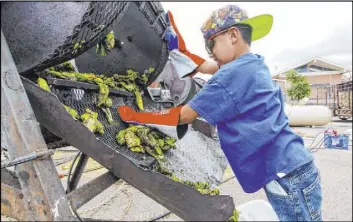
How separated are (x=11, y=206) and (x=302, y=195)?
1529mm

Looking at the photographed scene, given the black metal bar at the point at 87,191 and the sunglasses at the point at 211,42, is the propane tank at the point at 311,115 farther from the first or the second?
the black metal bar at the point at 87,191

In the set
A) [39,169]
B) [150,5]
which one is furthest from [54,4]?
[39,169]

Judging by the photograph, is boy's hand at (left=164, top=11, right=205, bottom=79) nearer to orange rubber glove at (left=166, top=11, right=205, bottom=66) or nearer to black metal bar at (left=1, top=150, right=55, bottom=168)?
orange rubber glove at (left=166, top=11, right=205, bottom=66)

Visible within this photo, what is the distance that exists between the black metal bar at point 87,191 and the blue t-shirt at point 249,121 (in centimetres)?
71

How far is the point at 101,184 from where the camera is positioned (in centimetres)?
179

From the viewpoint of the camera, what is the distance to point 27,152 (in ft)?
4.12

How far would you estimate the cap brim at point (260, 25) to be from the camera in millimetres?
1965

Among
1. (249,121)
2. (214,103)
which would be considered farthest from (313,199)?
(214,103)

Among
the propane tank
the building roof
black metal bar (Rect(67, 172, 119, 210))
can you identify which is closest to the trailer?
the propane tank

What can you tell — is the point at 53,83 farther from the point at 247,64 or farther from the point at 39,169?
the point at 247,64

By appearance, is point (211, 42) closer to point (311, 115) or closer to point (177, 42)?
point (177, 42)

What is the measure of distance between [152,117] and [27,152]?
33.9 inches

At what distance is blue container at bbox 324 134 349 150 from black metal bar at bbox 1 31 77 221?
656 cm

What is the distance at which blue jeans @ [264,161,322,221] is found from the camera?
174cm
